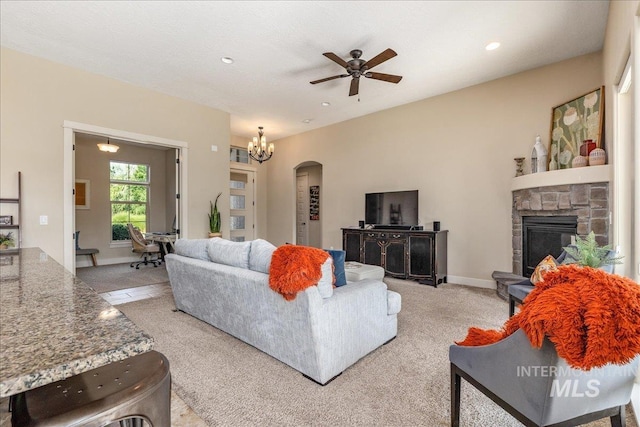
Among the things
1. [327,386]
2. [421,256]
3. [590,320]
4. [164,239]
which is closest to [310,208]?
[164,239]

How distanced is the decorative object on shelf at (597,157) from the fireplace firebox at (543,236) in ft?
2.08

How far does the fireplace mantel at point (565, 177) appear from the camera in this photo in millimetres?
3145

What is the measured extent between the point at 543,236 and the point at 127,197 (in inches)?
336

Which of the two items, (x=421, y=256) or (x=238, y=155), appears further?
(x=238, y=155)

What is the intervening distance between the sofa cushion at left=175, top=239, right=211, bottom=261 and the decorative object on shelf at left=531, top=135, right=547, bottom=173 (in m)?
4.16

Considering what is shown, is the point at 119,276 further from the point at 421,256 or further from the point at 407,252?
the point at 421,256

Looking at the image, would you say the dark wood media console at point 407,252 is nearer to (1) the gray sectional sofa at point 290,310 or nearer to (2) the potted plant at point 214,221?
(1) the gray sectional sofa at point 290,310

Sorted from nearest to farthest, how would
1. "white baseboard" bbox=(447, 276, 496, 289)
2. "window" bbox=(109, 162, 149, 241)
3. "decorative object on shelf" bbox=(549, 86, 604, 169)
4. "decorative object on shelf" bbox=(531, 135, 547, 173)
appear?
"decorative object on shelf" bbox=(549, 86, 604, 169), "decorative object on shelf" bbox=(531, 135, 547, 173), "white baseboard" bbox=(447, 276, 496, 289), "window" bbox=(109, 162, 149, 241)

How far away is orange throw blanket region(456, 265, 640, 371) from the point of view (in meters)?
0.93

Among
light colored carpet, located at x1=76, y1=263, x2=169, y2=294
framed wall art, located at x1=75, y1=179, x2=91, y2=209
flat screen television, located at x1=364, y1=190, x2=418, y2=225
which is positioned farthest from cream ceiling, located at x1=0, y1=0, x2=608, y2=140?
framed wall art, located at x1=75, y1=179, x2=91, y2=209

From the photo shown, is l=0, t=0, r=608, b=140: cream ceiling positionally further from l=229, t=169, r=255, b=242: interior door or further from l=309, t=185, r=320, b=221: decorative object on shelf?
l=309, t=185, r=320, b=221: decorative object on shelf

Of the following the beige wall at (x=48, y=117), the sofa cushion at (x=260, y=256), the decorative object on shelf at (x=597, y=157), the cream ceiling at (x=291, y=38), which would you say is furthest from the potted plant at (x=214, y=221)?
the decorative object on shelf at (x=597, y=157)

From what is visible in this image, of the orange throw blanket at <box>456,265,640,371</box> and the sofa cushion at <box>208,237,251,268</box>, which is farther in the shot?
the sofa cushion at <box>208,237,251,268</box>

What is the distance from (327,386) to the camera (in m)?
2.02
